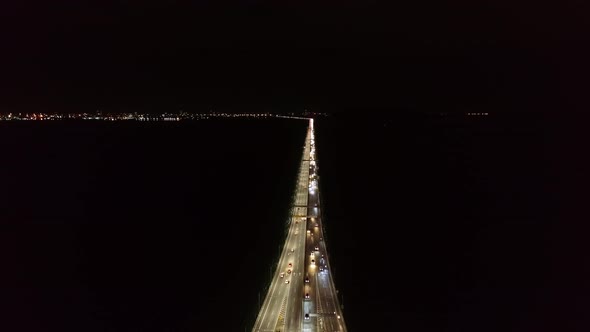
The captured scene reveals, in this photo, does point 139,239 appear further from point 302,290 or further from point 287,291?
point 302,290

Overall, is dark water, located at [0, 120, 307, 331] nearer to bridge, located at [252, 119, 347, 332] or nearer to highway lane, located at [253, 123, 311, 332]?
highway lane, located at [253, 123, 311, 332]

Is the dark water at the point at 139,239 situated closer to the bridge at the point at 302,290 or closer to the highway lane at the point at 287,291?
the highway lane at the point at 287,291

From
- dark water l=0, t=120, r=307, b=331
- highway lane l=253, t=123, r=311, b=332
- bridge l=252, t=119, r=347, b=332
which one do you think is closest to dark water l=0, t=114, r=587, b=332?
dark water l=0, t=120, r=307, b=331

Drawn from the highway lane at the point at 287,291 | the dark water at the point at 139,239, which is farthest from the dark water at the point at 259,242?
the highway lane at the point at 287,291

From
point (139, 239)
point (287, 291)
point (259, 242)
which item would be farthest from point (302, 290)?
point (139, 239)

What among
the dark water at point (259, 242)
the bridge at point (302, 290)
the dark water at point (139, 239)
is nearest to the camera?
the bridge at point (302, 290)

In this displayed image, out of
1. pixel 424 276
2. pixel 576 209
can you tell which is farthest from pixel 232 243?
pixel 576 209
